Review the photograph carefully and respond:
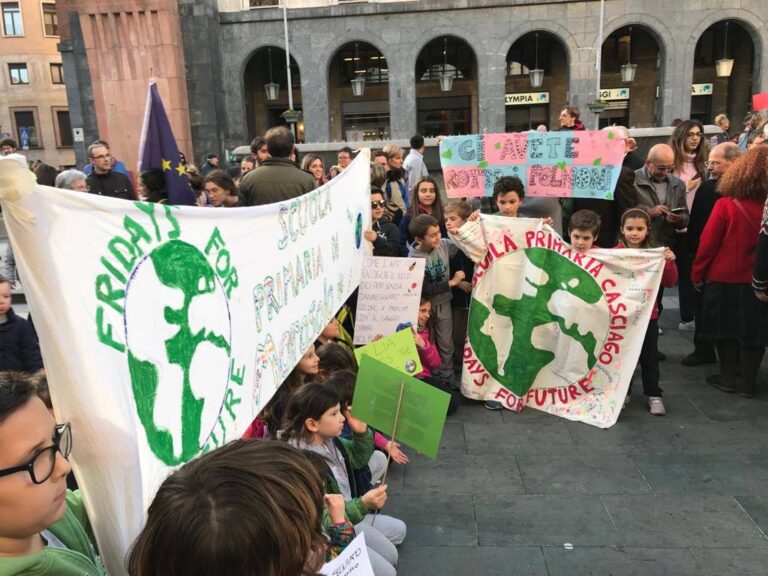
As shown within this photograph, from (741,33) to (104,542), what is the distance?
2649cm

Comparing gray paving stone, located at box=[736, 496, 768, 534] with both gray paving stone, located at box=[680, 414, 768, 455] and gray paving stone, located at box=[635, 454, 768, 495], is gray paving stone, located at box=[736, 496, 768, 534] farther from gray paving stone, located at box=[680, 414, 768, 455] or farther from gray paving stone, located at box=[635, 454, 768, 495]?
gray paving stone, located at box=[680, 414, 768, 455]

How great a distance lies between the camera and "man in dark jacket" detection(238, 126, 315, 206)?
4598 mm

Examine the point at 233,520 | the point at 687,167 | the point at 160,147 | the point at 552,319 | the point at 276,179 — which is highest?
the point at 160,147

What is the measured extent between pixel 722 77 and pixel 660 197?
Result: 20.7m

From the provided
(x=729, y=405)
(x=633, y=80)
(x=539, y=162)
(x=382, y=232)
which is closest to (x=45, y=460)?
(x=382, y=232)

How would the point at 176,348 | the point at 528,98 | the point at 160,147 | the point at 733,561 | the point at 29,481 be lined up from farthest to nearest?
the point at 528,98
the point at 160,147
the point at 733,561
the point at 176,348
the point at 29,481

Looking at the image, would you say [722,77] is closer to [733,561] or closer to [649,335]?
[649,335]

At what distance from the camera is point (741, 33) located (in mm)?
22203

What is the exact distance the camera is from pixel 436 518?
3.59m

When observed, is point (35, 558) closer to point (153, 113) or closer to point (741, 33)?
point (153, 113)

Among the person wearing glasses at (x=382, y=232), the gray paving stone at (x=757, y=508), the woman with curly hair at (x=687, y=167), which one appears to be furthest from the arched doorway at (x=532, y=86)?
the gray paving stone at (x=757, y=508)

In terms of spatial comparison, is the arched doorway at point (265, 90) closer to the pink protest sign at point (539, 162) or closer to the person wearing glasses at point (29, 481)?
the pink protest sign at point (539, 162)

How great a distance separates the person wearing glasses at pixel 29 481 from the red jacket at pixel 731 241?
5107 millimetres

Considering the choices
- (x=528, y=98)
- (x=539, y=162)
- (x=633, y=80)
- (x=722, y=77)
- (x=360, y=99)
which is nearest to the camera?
(x=539, y=162)
